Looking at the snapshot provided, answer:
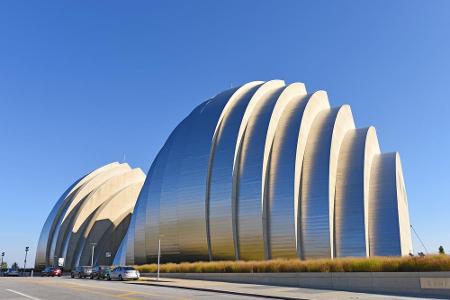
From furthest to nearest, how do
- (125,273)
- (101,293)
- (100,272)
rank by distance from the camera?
(100,272) → (125,273) → (101,293)

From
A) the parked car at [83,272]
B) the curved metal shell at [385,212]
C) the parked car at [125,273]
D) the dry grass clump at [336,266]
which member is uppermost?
the curved metal shell at [385,212]

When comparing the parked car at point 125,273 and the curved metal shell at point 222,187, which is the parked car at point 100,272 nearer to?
the parked car at point 125,273

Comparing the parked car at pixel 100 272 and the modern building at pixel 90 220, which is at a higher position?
the modern building at pixel 90 220

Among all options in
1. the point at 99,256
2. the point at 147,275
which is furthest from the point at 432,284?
the point at 99,256

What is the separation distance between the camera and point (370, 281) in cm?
2242

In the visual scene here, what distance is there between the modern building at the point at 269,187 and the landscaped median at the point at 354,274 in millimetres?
5606

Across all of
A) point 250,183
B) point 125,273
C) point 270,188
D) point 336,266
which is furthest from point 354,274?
point 125,273

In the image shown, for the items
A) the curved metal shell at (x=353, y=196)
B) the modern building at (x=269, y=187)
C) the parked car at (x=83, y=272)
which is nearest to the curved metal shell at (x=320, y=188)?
the modern building at (x=269, y=187)

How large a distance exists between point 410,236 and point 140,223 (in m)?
29.3

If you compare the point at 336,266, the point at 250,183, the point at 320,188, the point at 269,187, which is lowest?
the point at 336,266

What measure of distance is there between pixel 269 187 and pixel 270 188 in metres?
0.21

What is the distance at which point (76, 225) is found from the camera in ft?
220

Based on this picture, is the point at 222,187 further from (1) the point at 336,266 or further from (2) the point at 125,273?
(1) the point at 336,266

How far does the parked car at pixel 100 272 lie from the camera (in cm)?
3900
